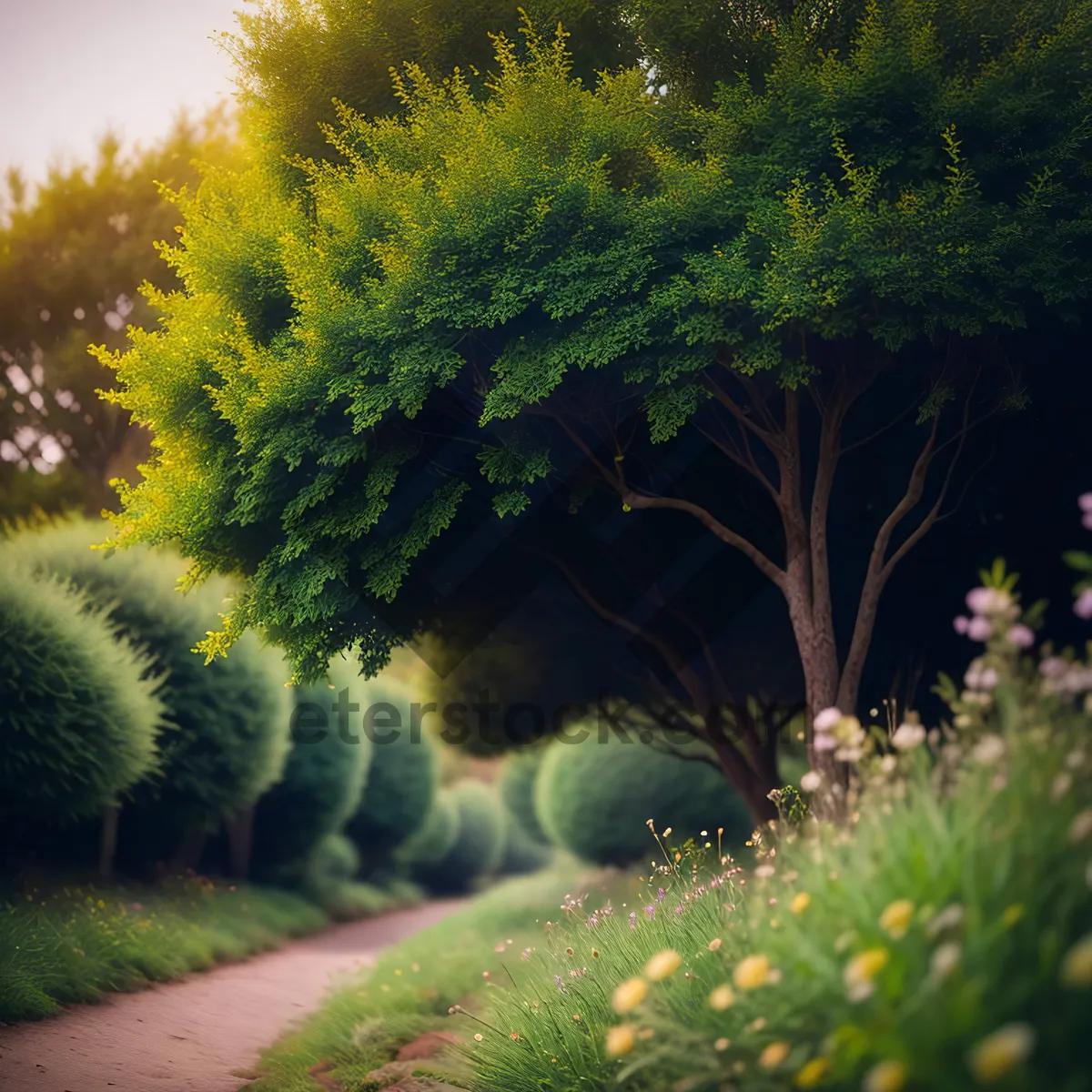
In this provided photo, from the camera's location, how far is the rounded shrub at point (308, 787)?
70.4ft

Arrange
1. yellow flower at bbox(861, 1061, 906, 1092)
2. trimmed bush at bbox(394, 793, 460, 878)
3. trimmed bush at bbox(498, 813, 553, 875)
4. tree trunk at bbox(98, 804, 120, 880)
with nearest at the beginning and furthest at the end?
yellow flower at bbox(861, 1061, 906, 1092) < tree trunk at bbox(98, 804, 120, 880) < trimmed bush at bbox(394, 793, 460, 878) < trimmed bush at bbox(498, 813, 553, 875)

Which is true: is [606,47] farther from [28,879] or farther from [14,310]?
[14,310]

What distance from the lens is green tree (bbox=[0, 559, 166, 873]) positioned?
11.6 metres

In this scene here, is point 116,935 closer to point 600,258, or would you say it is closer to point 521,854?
point 600,258

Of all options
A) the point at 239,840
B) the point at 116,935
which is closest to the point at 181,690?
the point at 116,935

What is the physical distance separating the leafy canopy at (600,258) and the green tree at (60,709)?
4.72 m

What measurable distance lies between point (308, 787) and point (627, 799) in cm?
746

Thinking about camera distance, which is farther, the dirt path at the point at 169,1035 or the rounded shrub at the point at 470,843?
the rounded shrub at the point at 470,843

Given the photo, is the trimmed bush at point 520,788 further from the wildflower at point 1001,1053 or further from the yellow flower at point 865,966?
the wildflower at point 1001,1053

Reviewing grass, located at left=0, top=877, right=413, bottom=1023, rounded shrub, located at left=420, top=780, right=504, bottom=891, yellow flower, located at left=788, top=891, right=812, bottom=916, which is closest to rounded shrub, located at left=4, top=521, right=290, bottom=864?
grass, located at left=0, top=877, right=413, bottom=1023

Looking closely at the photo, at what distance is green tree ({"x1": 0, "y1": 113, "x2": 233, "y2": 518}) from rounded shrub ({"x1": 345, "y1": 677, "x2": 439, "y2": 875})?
9914 mm

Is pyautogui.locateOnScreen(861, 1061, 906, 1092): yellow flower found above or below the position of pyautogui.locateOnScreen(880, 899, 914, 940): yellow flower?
below

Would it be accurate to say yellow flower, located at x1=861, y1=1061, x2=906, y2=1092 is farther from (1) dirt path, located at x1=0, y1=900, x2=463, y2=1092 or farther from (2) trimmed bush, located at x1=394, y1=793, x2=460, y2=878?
(2) trimmed bush, located at x1=394, y1=793, x2=460, y2=878

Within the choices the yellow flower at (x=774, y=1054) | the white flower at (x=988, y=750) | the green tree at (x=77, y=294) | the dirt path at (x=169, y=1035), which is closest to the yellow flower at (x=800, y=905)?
the yellow flower at (x=774, y=1054)
